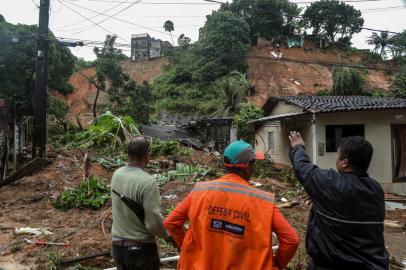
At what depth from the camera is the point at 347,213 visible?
7.93ft

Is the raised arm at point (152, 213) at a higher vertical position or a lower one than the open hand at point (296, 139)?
lower

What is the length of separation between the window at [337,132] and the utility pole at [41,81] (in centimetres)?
1006

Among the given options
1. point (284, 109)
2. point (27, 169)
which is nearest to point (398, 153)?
point (284, 109)

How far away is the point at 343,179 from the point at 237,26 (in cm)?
3616

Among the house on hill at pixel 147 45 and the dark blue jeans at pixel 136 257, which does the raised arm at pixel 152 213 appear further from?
the house on hill at pixel 147 45

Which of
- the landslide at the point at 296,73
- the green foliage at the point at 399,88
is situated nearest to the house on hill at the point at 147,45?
the landslide at the point at 296,73

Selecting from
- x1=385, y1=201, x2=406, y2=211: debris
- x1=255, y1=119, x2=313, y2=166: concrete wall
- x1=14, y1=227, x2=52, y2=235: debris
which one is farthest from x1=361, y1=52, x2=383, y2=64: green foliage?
x1=14, y1=227, x2=52, y2=235: debris

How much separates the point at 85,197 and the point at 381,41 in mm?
49686

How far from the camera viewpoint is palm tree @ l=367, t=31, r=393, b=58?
163 ft

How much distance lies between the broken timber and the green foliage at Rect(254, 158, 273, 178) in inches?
295

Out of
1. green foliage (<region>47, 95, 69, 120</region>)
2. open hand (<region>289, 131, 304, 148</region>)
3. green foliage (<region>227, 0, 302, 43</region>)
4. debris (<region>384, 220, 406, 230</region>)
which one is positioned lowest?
debris (<region>384, 220, 406, 230</region>)

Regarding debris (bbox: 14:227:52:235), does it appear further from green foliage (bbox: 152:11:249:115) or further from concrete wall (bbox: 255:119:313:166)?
green foliage (bbox: 152:11:249:115)

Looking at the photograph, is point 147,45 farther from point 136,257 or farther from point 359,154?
point 359,154

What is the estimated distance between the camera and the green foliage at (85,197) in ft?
28.9
